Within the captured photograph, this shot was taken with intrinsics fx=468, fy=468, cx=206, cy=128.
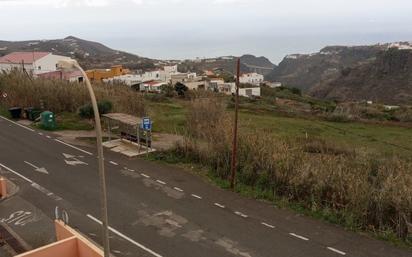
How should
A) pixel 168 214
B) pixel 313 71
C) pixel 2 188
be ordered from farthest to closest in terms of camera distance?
pixel 313 71, pixel 2 188, pixel 168 214

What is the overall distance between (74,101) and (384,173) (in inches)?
969

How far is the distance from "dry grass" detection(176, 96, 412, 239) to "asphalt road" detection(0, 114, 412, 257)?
0.89 metres

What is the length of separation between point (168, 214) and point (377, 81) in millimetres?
108423

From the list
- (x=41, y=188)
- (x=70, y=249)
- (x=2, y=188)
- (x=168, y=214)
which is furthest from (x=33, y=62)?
(x=70, y=249)

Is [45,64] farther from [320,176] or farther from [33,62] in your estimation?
[320,176]

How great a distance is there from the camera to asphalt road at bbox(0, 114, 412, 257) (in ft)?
42.5

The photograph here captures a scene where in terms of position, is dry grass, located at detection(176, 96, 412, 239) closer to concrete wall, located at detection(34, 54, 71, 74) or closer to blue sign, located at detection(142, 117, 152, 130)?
blue sign, located at detection(142, 117, 152, 130)

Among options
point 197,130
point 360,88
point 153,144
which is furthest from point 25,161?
point 360,88

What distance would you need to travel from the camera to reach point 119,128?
2586cm

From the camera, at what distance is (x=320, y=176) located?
1568 cm

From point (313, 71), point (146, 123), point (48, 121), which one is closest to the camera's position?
point (146, 123)

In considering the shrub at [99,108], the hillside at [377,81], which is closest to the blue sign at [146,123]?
the shrub at [99,108]

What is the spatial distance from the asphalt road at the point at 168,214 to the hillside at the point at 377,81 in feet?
308

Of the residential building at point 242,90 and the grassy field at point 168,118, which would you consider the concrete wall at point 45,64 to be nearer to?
the residential building at point 242,90
